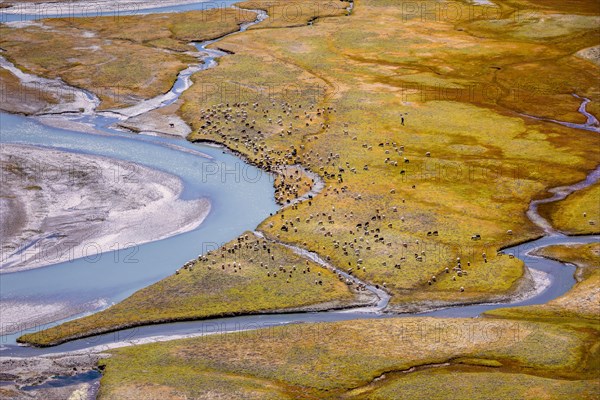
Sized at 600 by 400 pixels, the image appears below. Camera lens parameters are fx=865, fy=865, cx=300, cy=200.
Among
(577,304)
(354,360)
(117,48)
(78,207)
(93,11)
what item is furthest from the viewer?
(93,11)

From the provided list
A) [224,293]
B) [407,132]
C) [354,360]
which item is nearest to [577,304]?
[354,360]

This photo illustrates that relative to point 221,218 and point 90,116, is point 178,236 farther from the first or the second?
point 90,116

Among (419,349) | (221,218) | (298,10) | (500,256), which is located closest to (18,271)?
(221,218)

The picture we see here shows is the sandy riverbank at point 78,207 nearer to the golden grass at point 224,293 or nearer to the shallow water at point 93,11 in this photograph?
the golden grass at point 224,293

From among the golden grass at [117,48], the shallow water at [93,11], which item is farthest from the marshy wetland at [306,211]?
the shallow water at [93,11]

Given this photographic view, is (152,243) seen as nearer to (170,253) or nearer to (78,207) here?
(170,253)

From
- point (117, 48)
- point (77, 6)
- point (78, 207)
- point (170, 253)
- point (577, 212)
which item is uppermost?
point (77, 6)
